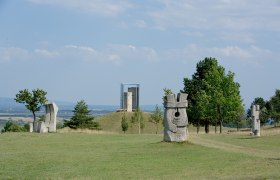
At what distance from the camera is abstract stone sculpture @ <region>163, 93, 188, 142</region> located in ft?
117

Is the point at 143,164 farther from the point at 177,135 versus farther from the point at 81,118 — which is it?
the point at 81,118

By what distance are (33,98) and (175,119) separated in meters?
30.9

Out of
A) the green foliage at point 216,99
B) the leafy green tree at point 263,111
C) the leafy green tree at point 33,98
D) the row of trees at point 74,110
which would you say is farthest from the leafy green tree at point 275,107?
the leafy green tree at point 33,98

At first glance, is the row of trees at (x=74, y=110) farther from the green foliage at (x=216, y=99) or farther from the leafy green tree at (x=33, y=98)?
the green foliage at (x=216, y=99)

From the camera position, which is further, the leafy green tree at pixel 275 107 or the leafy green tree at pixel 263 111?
the leafy green tree at pixel 263 111

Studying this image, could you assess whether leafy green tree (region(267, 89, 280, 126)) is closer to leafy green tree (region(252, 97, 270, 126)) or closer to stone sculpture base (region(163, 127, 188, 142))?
leafy green tree (region(252, 97, 270, 126))

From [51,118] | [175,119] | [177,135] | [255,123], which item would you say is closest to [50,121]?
[51,118]

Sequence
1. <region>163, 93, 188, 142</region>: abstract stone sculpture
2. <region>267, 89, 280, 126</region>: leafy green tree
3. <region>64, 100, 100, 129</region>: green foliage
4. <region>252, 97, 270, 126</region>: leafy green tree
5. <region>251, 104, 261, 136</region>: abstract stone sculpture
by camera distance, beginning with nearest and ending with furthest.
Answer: <region>163, 93, 188, 142</region>: abstract stone sculpture
<region>251, 104, 261, 136</region>: abstract stone sculpture
<region>64, 100, 100, 129</region>: green foliage
<region>267, 89, 280, 126</region>: leafy green tree
<region>252, 97, 270, 126</region>: leafy green tree

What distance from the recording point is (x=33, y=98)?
6234cm

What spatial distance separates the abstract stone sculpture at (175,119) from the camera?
35.6 metres

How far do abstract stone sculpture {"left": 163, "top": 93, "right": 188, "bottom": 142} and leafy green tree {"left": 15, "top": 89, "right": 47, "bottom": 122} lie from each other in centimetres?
2894

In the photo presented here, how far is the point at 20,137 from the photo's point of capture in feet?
142

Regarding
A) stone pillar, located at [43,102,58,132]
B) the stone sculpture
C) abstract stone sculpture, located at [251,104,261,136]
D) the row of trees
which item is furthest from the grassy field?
the row of trees

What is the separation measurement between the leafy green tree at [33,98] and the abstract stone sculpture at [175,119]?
28939 mm
